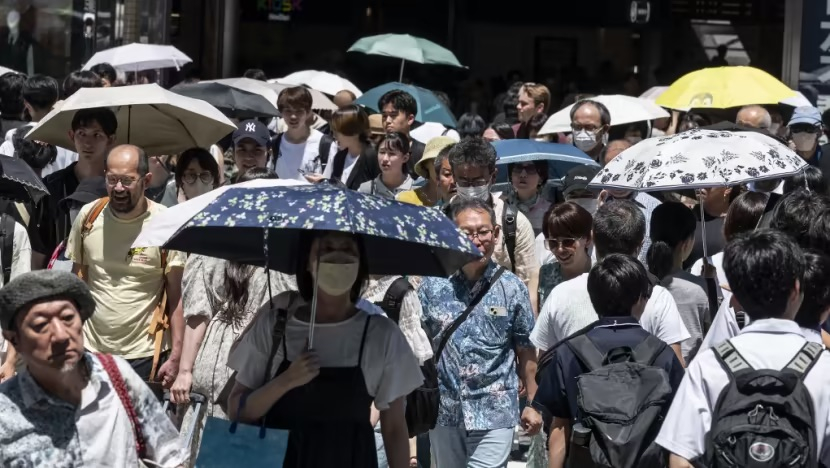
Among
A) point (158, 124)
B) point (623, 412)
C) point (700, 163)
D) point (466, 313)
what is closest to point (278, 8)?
point (158, 124)

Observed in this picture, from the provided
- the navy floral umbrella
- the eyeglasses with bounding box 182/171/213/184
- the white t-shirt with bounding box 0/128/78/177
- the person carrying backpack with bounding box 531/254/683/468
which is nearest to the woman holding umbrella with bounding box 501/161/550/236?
the eyeglasses with bounding box 182/171/213/184

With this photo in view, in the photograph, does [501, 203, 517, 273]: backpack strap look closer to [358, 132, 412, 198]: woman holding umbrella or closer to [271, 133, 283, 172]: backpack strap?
[358, 132, 412, 198]: woman holding umbrella

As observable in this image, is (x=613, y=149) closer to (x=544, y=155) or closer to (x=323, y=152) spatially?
(x=544, y=155)

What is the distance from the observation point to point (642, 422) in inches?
205

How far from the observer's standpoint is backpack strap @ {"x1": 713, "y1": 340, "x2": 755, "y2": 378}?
14.4ft

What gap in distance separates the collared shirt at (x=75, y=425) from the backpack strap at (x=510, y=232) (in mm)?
3681

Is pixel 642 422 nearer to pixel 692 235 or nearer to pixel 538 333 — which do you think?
pixel 538 333

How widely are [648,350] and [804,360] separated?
44.9 inches

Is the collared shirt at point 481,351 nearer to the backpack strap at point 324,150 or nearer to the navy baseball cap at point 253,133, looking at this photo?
Answer: the navy baseball cap at point 253,133

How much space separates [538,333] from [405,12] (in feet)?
55.9

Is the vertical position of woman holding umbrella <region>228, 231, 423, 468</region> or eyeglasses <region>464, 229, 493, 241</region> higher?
eyeglasses <region>464, 229, 493, 241</region>

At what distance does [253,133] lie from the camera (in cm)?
990

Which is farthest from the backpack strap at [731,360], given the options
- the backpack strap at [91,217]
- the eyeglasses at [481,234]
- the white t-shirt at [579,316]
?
the backpack strap at [91,217]

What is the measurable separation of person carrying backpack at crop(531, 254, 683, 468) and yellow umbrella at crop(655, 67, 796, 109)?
497cm
